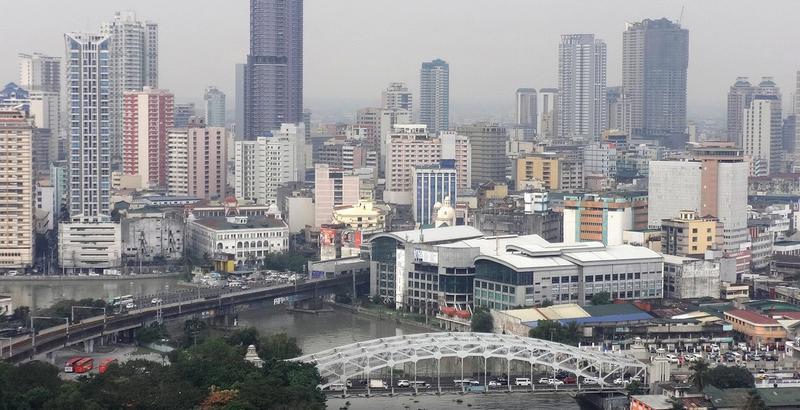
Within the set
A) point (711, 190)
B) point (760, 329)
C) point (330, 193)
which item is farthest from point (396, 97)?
point (760, 329)

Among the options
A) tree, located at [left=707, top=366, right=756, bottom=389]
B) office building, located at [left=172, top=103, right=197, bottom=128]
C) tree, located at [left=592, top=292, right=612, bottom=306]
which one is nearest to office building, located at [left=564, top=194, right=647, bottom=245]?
tree, located at [left=592, top=292, right=612, bottom=306]

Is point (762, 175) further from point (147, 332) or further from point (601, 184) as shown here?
point (147, 332)

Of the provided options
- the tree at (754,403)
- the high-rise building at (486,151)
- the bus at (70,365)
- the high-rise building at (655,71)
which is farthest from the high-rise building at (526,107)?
the tree at (754,403)

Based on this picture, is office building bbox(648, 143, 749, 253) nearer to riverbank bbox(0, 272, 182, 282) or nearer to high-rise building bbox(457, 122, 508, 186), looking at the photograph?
riverbank bbox(0, 272, 182, 282)

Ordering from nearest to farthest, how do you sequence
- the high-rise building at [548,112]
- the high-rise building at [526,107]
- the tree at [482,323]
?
the tree at [482,323]
the high-rise building at [548,112]
the high-rise building at [526,107]

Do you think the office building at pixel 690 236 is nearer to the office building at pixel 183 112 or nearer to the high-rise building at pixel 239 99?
the office building at pixel 183 112
